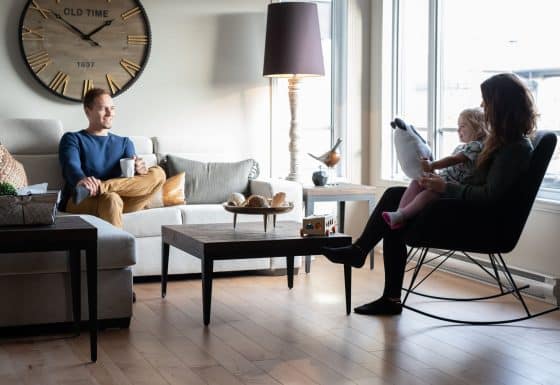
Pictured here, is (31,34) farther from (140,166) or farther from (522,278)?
(522,278)

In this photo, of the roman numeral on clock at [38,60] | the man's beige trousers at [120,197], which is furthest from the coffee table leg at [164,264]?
the roman numeral on clock at [38,60]

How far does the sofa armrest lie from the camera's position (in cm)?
520

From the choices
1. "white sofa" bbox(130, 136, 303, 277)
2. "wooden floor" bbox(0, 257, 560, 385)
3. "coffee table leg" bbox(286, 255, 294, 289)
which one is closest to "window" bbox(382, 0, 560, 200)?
"white sofa" bbox(130, 136, 303, 277)

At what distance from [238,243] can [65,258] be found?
0.76m

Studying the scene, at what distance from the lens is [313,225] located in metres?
4.04

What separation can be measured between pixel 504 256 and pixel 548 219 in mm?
424

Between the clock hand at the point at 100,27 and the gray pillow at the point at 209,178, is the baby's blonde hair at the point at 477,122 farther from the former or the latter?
the clock hand at the point at 100,27

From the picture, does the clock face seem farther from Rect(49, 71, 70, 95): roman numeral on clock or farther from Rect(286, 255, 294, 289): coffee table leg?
Rect(286, 255, 294, 289): coffee table leg

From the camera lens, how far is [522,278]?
4.63m

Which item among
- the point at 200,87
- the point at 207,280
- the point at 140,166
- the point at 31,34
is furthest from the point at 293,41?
the point at 207,280

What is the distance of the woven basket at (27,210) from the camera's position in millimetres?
3223

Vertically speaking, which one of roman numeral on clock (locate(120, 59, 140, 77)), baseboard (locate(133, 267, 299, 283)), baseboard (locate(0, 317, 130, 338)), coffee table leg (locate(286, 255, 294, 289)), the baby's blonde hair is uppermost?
roman numeral on clock (locate(120, 59, 140, 77))

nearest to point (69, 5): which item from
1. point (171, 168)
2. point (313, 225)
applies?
point (171, 168)

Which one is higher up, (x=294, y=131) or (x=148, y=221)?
(x=294, y=131)
